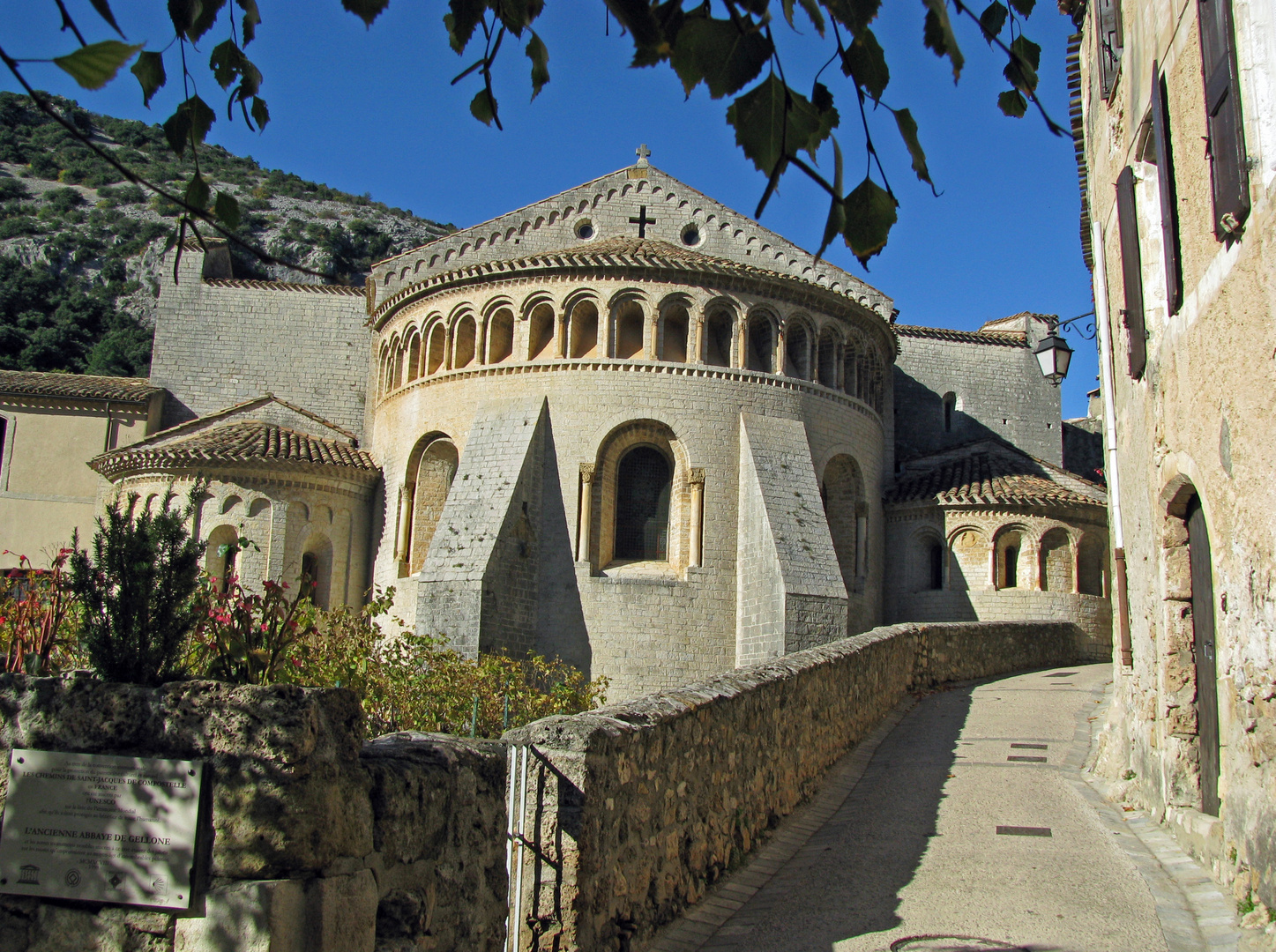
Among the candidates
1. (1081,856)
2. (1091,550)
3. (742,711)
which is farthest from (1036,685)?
(742,711)

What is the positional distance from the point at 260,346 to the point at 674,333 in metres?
11.4

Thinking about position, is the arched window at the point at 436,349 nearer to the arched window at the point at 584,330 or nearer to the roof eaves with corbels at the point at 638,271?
the roof eaves with corbels at the point at 638,271

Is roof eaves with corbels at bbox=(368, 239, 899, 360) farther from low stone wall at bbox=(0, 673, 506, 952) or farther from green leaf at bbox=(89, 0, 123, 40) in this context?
green leaf at bbox=(89, 0, 123, 40)

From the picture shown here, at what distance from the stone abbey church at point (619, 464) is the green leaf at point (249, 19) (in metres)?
13.5

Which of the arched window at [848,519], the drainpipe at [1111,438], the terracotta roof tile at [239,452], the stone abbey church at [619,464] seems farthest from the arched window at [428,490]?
the drainpipe at [1111,438]

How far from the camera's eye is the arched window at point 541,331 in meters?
18.8

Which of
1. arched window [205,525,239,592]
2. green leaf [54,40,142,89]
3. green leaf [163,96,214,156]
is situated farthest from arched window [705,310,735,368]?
green leaf [54,40,142,89]

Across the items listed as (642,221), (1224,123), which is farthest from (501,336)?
(1224,123)

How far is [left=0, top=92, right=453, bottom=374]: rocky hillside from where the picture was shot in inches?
1978

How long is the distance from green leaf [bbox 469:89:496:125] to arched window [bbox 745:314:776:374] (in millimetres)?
15937

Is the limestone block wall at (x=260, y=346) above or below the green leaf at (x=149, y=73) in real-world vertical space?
above

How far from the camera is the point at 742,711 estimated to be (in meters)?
7.80

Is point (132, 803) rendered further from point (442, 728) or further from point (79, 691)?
point (442, 728)

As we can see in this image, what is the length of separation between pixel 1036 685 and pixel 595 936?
13.7 meters
